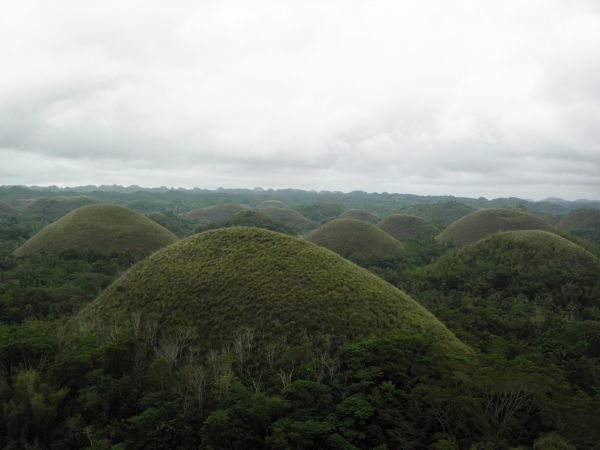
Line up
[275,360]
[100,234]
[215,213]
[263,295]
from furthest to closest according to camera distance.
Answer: [215,213], [100,234], [263,295], [275,360]

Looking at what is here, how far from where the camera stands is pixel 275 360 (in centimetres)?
2217

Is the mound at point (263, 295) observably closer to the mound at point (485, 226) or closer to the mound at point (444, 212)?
the mound at point (485, 226)

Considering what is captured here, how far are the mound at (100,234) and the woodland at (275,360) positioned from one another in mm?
16925

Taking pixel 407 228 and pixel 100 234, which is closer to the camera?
pixel 100 234

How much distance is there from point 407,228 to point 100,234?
79550 millimetres

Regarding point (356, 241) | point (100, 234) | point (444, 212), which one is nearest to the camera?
point (100, 234)

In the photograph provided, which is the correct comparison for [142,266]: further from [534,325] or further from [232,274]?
[534,325]

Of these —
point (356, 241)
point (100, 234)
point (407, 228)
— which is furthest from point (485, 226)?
point (100, 234)

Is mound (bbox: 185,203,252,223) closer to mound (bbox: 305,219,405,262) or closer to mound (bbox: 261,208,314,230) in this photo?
mound (bbox: 261,208,314,230)

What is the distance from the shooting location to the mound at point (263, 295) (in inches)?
1003

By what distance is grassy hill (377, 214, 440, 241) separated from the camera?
348 feet

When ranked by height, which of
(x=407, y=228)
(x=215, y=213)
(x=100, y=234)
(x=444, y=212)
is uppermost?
(x=444, y=212)

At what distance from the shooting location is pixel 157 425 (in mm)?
16969

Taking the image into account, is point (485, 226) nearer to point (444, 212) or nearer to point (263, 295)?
point (444, 212)
